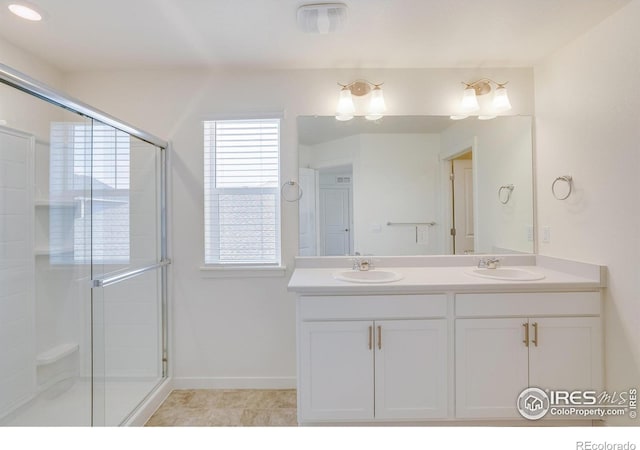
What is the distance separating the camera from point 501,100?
2236 mm

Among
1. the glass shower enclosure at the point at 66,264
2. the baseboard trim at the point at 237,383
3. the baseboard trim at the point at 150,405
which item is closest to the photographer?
the glass shower enclosure at the point at 66,264

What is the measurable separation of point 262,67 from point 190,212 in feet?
3.90

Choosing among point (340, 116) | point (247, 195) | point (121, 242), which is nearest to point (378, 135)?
point (340, 116)

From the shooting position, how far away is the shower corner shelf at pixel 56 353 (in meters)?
1.66

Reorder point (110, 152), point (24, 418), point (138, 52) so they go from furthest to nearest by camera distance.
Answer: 1. point (138, 52)
2. point (110, 152)
3. point (24, 418)

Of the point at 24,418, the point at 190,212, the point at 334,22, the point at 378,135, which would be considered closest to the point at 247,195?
the point at 190,212

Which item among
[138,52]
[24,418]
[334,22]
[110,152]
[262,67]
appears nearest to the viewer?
[24,418]

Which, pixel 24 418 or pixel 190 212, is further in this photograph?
pixel 190 212

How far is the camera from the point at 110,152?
6.19 feet

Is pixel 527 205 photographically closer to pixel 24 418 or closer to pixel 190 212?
pixel 190 212

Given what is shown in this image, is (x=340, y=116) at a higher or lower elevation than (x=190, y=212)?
higher

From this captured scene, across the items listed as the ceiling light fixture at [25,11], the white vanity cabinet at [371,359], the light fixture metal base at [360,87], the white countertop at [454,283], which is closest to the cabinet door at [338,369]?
the white vanity cabinet at [371,359]

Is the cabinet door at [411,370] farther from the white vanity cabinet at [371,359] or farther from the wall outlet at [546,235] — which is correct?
the wall outlet at [546,235]

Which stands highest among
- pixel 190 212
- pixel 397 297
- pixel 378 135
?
pixel 378 135
